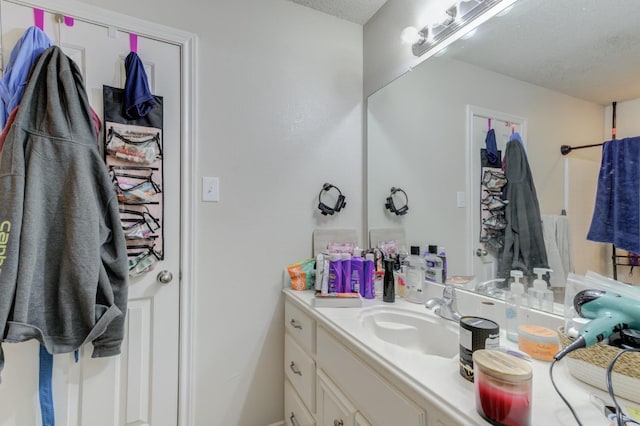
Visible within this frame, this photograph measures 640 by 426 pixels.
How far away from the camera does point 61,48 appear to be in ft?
3.79

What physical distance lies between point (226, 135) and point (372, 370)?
1.19 meters

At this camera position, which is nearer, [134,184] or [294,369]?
[134,184]

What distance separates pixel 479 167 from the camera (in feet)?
4.05

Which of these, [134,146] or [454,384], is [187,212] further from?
[454,384]

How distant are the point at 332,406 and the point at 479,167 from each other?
1.10 m

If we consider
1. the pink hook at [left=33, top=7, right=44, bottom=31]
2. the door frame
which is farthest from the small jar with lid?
the pink hook at [left=33, top=7, right=44, bottom=31]

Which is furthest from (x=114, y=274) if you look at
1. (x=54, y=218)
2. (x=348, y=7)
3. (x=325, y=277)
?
(x=348, y=7)

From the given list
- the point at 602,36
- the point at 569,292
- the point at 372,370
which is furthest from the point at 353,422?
the point at 602,36

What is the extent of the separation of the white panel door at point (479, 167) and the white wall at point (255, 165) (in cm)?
67

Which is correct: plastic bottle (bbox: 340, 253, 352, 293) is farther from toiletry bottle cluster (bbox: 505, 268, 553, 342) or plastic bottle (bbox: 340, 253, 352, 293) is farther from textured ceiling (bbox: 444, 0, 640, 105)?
textured ceiling (bbox: 444, 0, 640, 105)

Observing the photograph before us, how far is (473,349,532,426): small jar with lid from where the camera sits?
0.54 metres

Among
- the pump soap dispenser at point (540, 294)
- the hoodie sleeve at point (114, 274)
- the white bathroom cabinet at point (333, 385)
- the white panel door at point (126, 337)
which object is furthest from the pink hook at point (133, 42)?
the pump soap dispenser at point (540, 294)

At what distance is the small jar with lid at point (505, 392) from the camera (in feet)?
1.78

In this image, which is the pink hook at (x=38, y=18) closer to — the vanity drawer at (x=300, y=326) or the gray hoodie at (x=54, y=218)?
the gray hoodie at (x=54, y=218)
